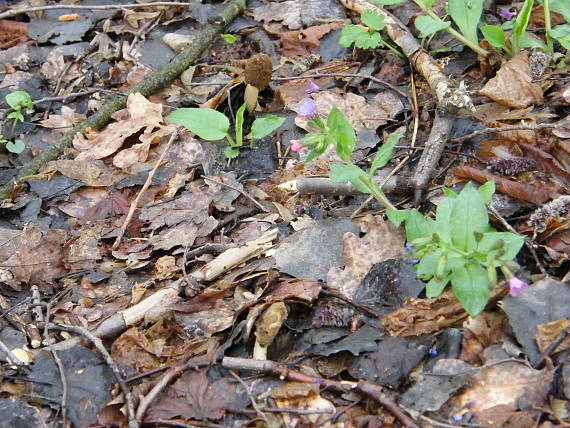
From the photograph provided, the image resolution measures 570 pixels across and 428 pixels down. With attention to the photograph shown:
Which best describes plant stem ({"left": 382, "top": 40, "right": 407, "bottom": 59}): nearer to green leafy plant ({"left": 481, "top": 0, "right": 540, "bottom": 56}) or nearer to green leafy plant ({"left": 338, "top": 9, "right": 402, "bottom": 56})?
green leafy plant ({"left": 338, "top": 9, "right": 402, "bottom": 56})

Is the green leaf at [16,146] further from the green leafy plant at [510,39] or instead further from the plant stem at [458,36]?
the green leafy plant at [510,39]

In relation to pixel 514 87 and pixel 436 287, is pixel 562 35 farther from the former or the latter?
pixel 436 287

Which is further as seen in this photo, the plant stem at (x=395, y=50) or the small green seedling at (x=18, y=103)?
the small green seedling at (x=18, y=103)

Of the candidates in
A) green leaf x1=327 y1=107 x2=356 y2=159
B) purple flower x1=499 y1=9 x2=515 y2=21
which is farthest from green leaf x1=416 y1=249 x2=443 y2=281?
purple flower x1=499 y1=9 x2=515 y2=21

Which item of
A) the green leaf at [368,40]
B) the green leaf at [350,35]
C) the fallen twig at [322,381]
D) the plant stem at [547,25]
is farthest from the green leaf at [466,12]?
the fallen twig at [322,381]

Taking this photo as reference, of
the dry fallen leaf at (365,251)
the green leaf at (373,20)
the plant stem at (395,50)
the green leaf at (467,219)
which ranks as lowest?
the dry fallen leaf at (365,251)

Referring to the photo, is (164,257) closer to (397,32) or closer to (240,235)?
(240,235)
